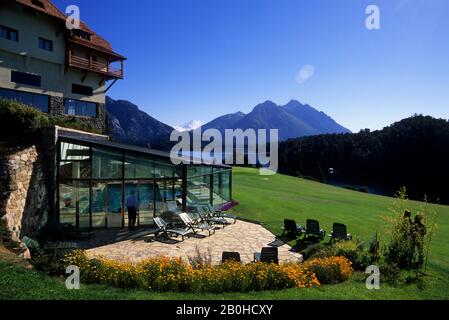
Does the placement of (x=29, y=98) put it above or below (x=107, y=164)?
above

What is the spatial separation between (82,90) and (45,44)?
15.8ft

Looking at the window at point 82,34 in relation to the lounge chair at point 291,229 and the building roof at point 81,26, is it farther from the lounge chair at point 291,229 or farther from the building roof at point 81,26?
the lounge chair at point 291,229

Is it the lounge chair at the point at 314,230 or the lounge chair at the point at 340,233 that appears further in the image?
the lounge chair at the point at 314,230

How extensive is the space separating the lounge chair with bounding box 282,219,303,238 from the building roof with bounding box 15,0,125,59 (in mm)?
23262

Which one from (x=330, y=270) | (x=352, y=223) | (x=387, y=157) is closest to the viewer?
(x=330, y=270)

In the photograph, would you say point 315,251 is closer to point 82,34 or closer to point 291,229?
point 291,229

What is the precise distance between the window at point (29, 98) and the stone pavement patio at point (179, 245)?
1536cm

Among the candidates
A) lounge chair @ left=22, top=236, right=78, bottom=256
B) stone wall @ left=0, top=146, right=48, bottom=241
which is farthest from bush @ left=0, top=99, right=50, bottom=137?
lounge chair @ left=22, top=236, right=78, bottom=256

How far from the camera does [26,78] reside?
24.3m

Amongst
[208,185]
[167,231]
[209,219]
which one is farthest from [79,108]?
[167,231]

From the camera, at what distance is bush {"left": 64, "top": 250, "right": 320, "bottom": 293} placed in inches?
304

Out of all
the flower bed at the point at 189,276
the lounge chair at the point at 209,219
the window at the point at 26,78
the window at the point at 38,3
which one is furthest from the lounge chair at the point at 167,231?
the window at the point at 38,3

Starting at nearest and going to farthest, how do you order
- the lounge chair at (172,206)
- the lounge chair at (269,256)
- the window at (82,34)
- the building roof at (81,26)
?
the lounge chair at (269,256)
the lounge chair at (172,206)
the building roof at (81,26)
the window at (82,34)

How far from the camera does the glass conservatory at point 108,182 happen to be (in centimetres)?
1474
